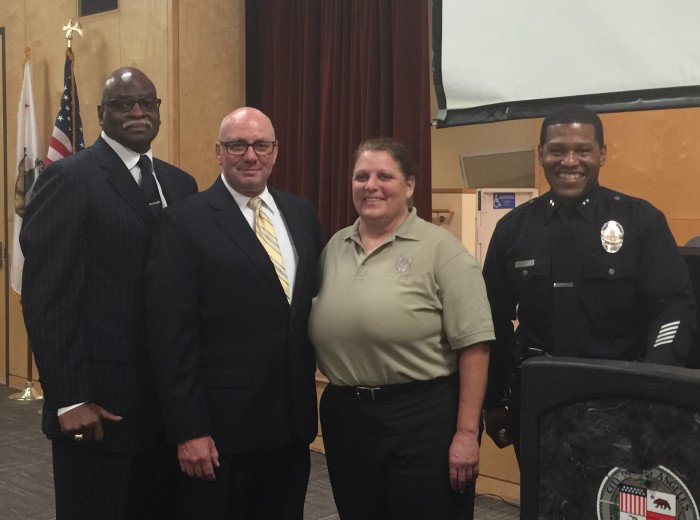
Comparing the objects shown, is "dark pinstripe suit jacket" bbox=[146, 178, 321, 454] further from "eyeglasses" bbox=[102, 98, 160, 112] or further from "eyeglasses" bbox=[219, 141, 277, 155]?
"eyeglasses" bbox=[102, 98, 160, 112]

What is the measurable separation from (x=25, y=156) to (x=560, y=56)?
354 cm

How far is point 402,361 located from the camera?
1.83 metres

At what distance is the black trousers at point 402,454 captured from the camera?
184 centimetres

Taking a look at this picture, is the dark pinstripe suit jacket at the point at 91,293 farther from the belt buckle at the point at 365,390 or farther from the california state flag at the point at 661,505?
the california state flag at the point at 661,505

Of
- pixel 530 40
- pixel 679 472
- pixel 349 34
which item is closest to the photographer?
pixel 679 472

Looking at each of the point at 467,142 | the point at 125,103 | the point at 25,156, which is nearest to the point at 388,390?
the point at 125,103

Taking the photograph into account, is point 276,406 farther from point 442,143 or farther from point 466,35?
point 442,143

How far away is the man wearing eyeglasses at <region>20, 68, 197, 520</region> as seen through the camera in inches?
71.9

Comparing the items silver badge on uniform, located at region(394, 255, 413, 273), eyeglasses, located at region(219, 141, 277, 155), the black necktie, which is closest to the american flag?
the black necktie

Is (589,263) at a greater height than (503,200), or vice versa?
(503,200)

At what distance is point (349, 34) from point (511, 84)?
124 cm

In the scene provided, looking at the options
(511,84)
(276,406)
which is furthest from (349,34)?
(276,406)

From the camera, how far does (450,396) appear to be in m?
1.87

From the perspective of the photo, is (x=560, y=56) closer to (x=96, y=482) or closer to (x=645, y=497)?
(x=96, y=482)
